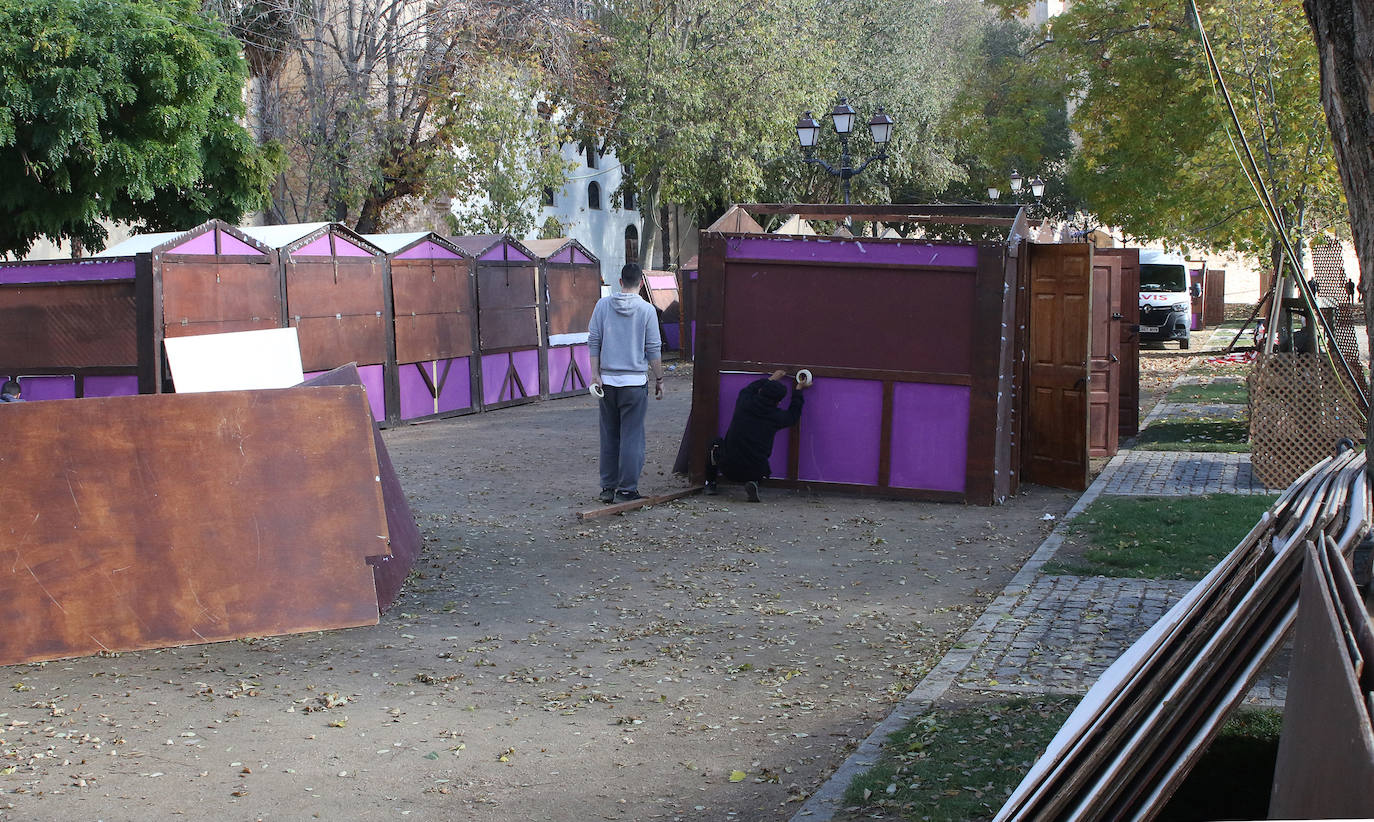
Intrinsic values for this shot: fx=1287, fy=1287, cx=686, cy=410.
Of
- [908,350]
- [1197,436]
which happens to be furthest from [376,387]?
[1197,436]

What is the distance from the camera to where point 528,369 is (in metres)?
20.8

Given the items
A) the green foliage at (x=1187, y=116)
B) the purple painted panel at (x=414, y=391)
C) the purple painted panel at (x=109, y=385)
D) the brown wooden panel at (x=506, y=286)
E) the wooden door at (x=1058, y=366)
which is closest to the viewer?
the wooden door at (x=1058, y=366)

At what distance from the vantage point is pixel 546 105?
31547 millimetres

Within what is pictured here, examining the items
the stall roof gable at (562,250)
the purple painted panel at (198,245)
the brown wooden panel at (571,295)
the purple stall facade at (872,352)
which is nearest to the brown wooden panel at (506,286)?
the brown wooden panel at (571,295)

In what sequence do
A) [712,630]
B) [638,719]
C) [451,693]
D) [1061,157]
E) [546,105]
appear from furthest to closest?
[1061,157] < [546,105] < [712,630] < [451,693] < [638,719]

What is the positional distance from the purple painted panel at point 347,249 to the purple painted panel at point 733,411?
6.97 metres

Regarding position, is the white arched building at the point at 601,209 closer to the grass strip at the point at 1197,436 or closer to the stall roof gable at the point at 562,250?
the stall roof gable at the point at 562,250

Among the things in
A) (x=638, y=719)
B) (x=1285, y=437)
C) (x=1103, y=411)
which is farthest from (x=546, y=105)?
(x=638, y=719)

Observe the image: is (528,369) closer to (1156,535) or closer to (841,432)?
(841,432)

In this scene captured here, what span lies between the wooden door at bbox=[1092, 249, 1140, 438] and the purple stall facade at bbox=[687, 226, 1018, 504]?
343cm

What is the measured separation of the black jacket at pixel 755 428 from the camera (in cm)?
1068

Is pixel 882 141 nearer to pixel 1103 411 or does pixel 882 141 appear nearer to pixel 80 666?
pixel 1103 411

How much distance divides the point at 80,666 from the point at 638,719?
2741 millimetres

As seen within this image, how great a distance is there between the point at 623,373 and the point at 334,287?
702cm
